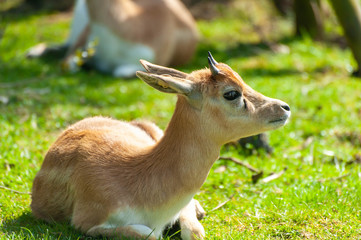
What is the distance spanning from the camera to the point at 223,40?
12.0 metres

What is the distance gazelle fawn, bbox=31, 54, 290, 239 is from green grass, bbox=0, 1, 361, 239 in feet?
1.03

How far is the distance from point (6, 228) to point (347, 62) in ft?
25.7

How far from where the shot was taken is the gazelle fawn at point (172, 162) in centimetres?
413


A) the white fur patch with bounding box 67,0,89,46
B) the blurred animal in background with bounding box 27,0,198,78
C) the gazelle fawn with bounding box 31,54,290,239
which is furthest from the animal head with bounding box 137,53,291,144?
the white fur patch with bounding box 67,0,89,46

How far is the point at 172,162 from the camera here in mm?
4203

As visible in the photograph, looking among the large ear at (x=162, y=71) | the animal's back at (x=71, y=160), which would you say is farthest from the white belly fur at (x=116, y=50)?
the large ear at (x=162, y=71)

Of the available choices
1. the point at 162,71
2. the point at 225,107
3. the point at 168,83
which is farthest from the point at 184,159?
the point at 162,71

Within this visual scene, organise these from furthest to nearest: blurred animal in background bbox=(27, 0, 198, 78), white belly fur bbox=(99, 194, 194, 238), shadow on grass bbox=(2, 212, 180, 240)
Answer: blurred animal in background bbox=(27, 0, 198, 78) → shadow on grass bbox=(2, 212, 180, 240) → white belly fur bbox=(99, 194, 194, 238)

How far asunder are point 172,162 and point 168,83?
2.16ft

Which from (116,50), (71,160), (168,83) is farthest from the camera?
(116,50)

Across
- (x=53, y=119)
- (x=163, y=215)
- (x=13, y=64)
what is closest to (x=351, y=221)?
(x=163, y=215)

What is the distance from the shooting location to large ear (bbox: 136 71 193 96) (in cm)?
387

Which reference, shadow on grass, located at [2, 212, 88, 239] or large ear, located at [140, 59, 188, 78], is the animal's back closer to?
shadow on grass, located at [2, 212, 88, 239]

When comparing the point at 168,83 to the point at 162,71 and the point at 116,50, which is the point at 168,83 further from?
the point at 116,50
